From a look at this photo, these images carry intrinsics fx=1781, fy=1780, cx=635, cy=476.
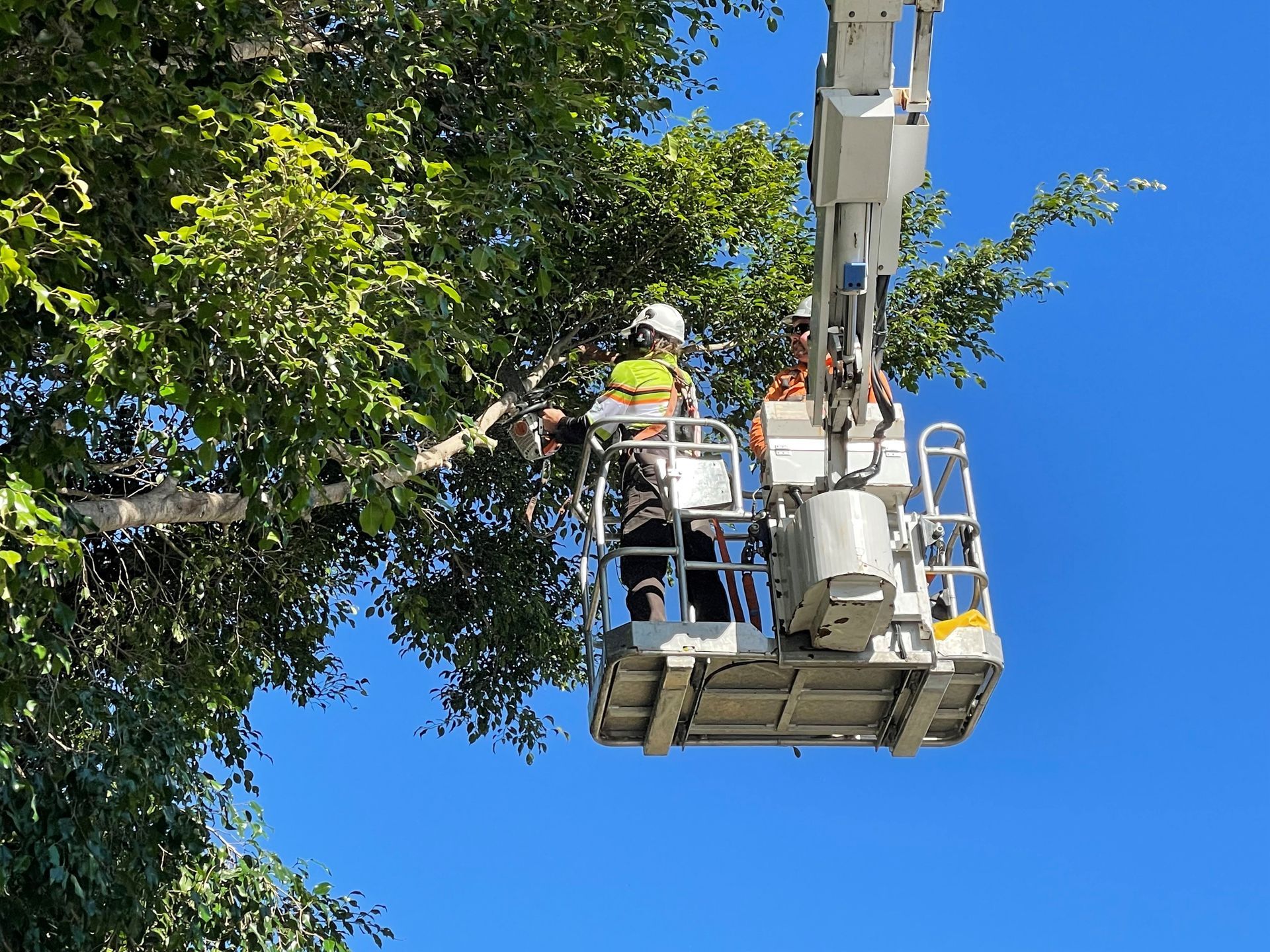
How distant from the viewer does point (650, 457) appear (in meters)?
9.73

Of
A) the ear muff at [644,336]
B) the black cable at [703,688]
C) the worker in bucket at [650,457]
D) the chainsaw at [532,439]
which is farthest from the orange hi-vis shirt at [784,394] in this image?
the chainsaw at [532,439]

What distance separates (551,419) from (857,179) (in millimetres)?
3016

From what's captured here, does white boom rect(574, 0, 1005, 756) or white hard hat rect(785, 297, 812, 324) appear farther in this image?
white hard hat rect(785, 297, 812, 324)

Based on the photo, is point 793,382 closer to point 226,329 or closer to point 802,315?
point 802,315

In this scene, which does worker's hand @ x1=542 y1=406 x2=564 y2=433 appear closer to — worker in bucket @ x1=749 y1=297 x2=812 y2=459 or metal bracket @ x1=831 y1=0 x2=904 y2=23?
worker in bucket @ x1=749 y1=297 x2=812 y2=459

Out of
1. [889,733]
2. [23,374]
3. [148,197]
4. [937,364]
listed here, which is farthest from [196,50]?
[937,364]

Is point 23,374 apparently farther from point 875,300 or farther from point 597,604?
point 875,300

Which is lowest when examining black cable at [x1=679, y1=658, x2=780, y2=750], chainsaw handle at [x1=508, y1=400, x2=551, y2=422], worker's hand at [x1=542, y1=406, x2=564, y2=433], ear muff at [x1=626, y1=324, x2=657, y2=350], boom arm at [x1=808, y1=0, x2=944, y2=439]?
black cable at [x1=679, y1=658, x2=780, y2=750]

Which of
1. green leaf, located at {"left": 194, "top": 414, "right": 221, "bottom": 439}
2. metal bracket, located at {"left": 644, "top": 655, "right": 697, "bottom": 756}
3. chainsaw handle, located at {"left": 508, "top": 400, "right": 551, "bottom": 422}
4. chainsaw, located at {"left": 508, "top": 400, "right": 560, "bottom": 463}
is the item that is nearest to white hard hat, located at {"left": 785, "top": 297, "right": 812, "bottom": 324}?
chainsaw, located at {"left": 508, "top": 400, "right": 560, "bottom": 463}

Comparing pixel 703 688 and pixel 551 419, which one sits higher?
pixel 551 419

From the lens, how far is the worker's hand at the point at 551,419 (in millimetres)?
10828

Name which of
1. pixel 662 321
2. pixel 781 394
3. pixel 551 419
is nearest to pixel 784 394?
pixel 781 394

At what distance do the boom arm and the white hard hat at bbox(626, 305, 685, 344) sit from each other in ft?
4.70

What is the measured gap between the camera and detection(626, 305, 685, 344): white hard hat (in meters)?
10.5
